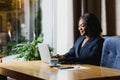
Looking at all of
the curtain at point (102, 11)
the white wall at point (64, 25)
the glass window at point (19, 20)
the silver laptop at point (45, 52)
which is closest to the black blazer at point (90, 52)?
the silver laptop at point (45, 52)

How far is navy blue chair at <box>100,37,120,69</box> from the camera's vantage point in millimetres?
3104

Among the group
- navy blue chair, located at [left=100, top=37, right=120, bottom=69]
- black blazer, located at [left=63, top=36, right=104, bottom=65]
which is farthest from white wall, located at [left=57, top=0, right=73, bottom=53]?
navy blue chair, located at [left=100, top=37, right=120, bottom=69]

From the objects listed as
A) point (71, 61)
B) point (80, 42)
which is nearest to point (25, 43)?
point (80, 42)

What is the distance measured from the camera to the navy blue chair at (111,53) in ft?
10.2

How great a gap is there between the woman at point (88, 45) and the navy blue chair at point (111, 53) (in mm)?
69

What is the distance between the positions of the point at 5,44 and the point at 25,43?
1.06 feet

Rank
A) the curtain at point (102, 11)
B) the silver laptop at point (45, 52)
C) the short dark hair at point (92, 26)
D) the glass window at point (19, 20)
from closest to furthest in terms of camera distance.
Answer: the silver laptop at point (45, 52), the short dark hair at point (92, 26), the curtain at point (102, 11), the glass window at point (19, 20)

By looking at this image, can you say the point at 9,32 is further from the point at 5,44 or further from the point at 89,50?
the point at 89,50

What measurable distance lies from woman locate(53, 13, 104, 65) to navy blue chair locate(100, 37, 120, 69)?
0.07m

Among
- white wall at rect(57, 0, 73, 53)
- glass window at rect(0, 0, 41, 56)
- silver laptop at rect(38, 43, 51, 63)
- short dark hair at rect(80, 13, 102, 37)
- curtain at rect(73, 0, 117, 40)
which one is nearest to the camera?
silver laptop at rect(38, 43, 51, 63)

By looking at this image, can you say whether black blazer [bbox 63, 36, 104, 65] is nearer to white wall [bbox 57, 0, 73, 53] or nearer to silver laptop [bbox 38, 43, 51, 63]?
silver laptop [bbox 38, 43, 51, 63]

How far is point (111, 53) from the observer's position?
3.20m

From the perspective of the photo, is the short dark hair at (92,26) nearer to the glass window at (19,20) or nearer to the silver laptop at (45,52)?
the silver laptop at (45,52)

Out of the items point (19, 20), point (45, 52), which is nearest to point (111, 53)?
point (45, 52)
